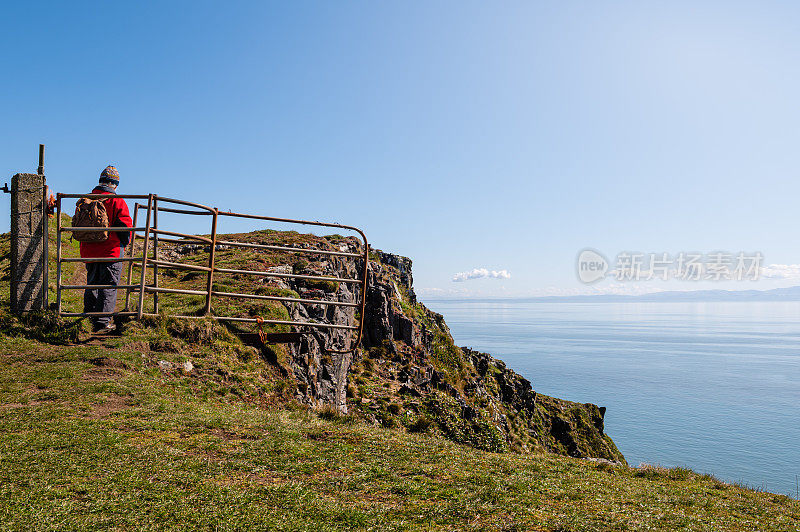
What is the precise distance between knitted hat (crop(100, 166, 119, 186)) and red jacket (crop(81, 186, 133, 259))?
0.26 metres

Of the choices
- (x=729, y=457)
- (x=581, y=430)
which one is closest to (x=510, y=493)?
(x=581, y=430)

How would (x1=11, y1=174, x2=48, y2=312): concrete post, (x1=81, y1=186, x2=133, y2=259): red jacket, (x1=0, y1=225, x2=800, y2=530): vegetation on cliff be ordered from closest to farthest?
(x1=0, y1=225, x2=800, y2=530): vegetation on cliff → (x1=11, y1=174, x2=48, y2=312): concrete post → (x1=81, y1=186, x2=133, y2=259): red jacket

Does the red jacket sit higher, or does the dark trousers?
the red jacket

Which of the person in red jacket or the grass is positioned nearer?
the grass

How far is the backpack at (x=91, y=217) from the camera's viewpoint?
12.4 meters

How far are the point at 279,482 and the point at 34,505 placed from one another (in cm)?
273

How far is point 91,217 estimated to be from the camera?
12336mm

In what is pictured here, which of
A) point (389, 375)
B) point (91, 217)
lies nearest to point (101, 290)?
point (91, 217)

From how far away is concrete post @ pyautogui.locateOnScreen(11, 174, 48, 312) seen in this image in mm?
12047

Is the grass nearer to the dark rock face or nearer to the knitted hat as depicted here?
the knitted hat

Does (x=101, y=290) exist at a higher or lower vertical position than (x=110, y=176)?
lower

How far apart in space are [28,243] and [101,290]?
2.06 m

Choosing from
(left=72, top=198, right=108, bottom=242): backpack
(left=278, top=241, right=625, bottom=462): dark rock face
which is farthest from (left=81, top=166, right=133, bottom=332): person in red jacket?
(left=278, top=241, right=625, bottom=462): dark rock face

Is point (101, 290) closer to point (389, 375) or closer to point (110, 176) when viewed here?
point (110, 176)
